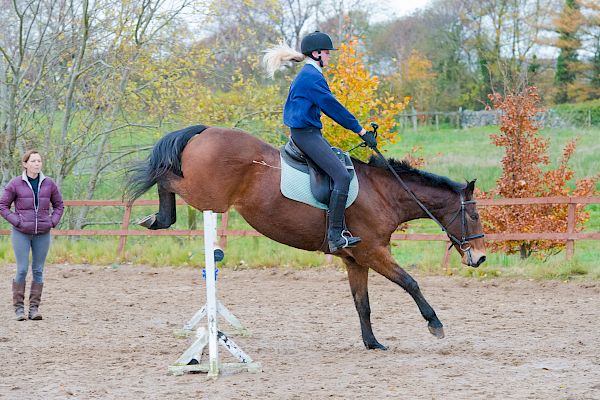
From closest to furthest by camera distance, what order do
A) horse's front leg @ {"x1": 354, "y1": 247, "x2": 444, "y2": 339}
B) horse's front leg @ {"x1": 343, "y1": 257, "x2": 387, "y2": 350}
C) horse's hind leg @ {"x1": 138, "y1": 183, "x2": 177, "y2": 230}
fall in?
horse's hind leg @ {"x1": 138, "y1": 183, "x2": 177, "y2": 230} → horse's front leg @ {"x1": 354, "y1": 247, "x2": 444, "y2": 339} → horse's front leg @ {"x1": 343, "y1": 257, "x2": 387, "y2": 350}

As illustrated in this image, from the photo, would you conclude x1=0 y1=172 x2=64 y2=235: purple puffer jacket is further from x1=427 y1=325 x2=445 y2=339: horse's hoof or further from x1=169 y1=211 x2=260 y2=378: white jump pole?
x1=427 y1=325 x2=445 y2=339: horse's hoof

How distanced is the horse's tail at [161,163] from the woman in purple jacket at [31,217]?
249 centimetres

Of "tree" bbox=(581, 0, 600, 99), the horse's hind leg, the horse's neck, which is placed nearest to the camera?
the horse's hind leg

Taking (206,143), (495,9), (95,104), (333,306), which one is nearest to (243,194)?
(206,143)

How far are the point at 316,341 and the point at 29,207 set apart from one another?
12.3ft

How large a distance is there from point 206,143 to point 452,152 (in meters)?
24.8

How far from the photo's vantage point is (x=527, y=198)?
12.2 metres

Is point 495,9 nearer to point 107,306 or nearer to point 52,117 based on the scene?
point 52,117

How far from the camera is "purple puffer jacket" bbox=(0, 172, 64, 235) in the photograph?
8773 millimetres

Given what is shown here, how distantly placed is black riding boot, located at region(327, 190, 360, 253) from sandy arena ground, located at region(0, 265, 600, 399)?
103cm

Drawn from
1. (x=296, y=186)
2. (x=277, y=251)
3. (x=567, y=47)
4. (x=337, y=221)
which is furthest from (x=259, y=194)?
(x=567, y=47)

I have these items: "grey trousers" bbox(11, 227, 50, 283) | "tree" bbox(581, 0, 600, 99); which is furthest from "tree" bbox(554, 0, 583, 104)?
"grey trousers" bbox(11, 227, 50, 283)

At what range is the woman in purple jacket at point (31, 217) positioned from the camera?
347 inches

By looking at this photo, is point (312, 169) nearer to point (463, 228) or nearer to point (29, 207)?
point (463, 228)
